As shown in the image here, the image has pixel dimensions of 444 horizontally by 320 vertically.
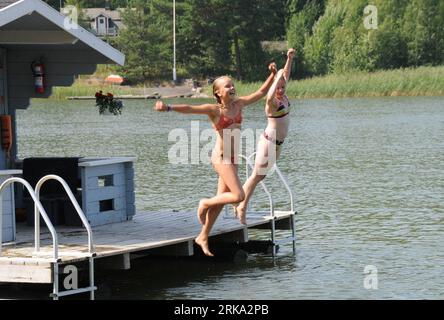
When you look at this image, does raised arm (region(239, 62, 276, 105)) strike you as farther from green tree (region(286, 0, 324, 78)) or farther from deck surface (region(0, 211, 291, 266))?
green tree (region(286, 0, 324, 78))

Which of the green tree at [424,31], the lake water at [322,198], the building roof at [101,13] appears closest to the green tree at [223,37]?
the green tree at [424,31]

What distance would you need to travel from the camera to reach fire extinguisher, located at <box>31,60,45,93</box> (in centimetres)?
1839

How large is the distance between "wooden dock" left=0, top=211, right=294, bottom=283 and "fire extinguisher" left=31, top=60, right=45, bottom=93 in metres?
2.17

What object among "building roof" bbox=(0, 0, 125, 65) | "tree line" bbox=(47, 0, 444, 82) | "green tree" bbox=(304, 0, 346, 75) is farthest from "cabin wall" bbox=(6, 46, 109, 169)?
"green tree" bbox=(304, 0, 346, 75)

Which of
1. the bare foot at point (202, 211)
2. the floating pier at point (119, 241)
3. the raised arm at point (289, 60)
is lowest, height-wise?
the floating pier at point (119, 241)

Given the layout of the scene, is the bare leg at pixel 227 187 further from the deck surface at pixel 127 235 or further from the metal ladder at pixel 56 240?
the deck surface at pixel 127 235

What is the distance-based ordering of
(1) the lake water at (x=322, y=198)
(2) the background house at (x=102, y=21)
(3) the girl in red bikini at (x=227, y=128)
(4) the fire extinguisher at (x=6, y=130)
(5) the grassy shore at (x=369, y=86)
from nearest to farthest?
(3) the girl in red bikini at (x=227, y=128), (1) the lake water at (x=322, y=198), (4) the fire extinguisher at (x=6, y=130), (5) the grassy shore at (x=369, y=86), (2) the background house at (x=102, y=21)

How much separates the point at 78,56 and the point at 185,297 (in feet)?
13.3

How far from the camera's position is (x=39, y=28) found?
17078mm

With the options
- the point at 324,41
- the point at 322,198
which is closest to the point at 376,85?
the point at 324,41

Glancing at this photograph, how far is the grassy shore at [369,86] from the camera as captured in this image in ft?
242

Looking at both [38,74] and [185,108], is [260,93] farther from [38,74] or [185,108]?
[38,74]

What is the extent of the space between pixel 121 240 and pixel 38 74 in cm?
337

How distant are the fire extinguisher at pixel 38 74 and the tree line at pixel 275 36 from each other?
223 feet
